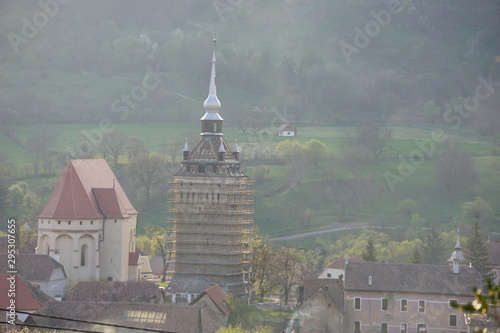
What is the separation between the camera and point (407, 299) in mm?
70938

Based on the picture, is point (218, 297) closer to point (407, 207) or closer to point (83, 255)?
point (83, 255)

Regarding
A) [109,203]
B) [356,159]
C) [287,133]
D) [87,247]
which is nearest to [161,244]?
[109,203]

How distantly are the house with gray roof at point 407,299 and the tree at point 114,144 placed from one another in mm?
89109

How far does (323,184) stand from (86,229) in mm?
70073

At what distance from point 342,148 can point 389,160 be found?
8.19m

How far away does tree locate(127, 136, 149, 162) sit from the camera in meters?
154

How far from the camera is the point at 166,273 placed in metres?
95.4

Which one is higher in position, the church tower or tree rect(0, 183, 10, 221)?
tree rect(0, 183, 10, 221)

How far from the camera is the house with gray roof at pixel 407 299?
70125 millimetres

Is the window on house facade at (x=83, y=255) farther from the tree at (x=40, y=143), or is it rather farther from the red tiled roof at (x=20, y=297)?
the tree at (x=40, y=143)

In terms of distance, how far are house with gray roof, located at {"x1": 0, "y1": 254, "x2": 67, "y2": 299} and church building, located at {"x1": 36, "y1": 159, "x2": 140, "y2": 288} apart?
422 cm

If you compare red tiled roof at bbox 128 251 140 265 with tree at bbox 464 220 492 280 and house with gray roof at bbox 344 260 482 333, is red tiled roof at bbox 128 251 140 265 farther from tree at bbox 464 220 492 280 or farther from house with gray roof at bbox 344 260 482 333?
tree at bbox 464 220 492 280

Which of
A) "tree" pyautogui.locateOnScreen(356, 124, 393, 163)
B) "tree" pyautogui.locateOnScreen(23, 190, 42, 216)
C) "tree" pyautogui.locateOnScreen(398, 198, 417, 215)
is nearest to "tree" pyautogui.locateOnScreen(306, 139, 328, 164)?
"tree" pyautogui.locateOnScreen(356, 124, 393, 163)

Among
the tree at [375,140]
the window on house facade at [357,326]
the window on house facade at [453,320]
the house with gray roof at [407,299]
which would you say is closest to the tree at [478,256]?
the house with gray roof at [407,299]
